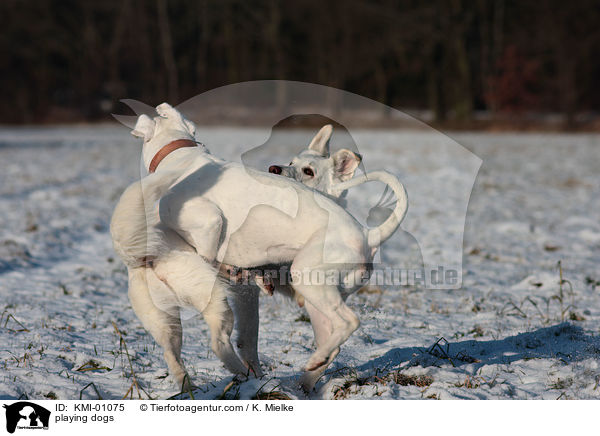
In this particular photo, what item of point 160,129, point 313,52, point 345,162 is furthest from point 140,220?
point 313,52

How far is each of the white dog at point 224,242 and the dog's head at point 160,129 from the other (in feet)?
1.19

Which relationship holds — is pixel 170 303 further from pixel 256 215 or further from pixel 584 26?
pixel 584 26

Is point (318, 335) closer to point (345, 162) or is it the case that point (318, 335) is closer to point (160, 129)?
point (345, 162)

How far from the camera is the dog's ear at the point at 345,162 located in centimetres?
374

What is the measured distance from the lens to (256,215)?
3127mm

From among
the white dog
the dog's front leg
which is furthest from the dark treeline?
the white dog

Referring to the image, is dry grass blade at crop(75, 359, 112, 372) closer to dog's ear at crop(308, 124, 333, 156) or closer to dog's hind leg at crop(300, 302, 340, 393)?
dog's hind leg at crop(300, 302, 340, 393)

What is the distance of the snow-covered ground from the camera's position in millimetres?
3402

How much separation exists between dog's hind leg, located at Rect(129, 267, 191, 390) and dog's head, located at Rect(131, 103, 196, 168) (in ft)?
2.55

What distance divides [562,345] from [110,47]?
127 feet

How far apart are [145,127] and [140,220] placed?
2.71ft

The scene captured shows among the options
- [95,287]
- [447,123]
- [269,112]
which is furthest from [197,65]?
[95,287]

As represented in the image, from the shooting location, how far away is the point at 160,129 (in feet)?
11.7
